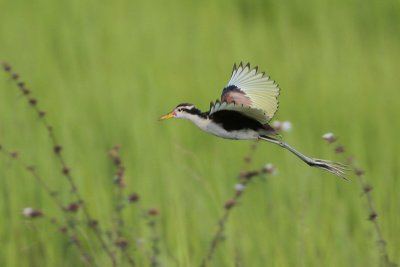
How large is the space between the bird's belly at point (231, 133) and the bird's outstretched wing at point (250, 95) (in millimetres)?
17

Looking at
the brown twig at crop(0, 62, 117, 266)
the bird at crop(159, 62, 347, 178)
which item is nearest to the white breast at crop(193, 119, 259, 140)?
the bird at crop(159, 62, 347, 178)

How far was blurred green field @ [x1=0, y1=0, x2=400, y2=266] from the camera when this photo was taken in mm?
2420

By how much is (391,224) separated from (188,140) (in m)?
0.86

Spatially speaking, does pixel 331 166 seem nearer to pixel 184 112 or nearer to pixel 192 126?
pixel 184 112

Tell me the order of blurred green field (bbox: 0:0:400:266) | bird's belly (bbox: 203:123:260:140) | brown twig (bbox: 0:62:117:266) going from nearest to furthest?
bird's belly (bbox: 203:123:260:140), brown twig (bbox: 0:62:117:266), blurred green field (bbox: 0:0:400:266)

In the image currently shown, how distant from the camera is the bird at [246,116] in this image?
0.94 meters

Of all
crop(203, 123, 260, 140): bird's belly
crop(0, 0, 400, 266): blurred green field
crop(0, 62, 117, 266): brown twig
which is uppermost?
crop(0, 0, 400, 266): blurred green field

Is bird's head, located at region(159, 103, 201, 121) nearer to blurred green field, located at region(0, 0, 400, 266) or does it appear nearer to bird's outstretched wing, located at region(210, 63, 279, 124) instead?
bird's outstretched wing, located at region(210, 63, 279, 124)

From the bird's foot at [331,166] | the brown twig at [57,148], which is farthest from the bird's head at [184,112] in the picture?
the brown twig at [57,148]

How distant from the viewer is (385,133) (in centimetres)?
302

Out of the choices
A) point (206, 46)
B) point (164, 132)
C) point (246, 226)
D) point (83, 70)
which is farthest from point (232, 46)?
point (246, 226)

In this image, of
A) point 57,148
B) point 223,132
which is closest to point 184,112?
point 223,132

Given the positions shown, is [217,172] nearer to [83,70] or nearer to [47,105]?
[47,105]

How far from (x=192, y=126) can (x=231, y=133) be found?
2116 millimetres
